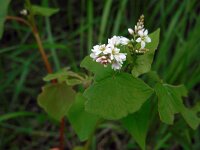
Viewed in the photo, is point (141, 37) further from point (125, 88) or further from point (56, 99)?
point (56, 99)

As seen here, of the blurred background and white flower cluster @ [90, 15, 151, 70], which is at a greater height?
white flower cluster @ [90, 15, 151, 70]

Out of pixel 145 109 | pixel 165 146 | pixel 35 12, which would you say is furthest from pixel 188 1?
pixel 145 109

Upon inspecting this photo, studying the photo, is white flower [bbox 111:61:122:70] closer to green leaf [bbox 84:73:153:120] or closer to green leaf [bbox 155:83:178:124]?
green leaf [bbox 84:73:153:120]

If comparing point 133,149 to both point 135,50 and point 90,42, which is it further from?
point 135,50

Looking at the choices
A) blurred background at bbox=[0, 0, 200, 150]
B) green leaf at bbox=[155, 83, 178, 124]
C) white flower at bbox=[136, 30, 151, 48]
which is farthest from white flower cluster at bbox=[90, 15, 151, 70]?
blurred background at bbox=[0, 0, 200, 150]

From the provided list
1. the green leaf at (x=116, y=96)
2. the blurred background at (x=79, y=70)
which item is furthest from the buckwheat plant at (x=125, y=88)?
the blurred background at (x=79, y=70)

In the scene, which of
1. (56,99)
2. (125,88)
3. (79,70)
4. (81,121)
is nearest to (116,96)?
(125,88)

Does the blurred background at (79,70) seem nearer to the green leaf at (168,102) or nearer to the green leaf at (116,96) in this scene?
the green leaf at (168,102)
